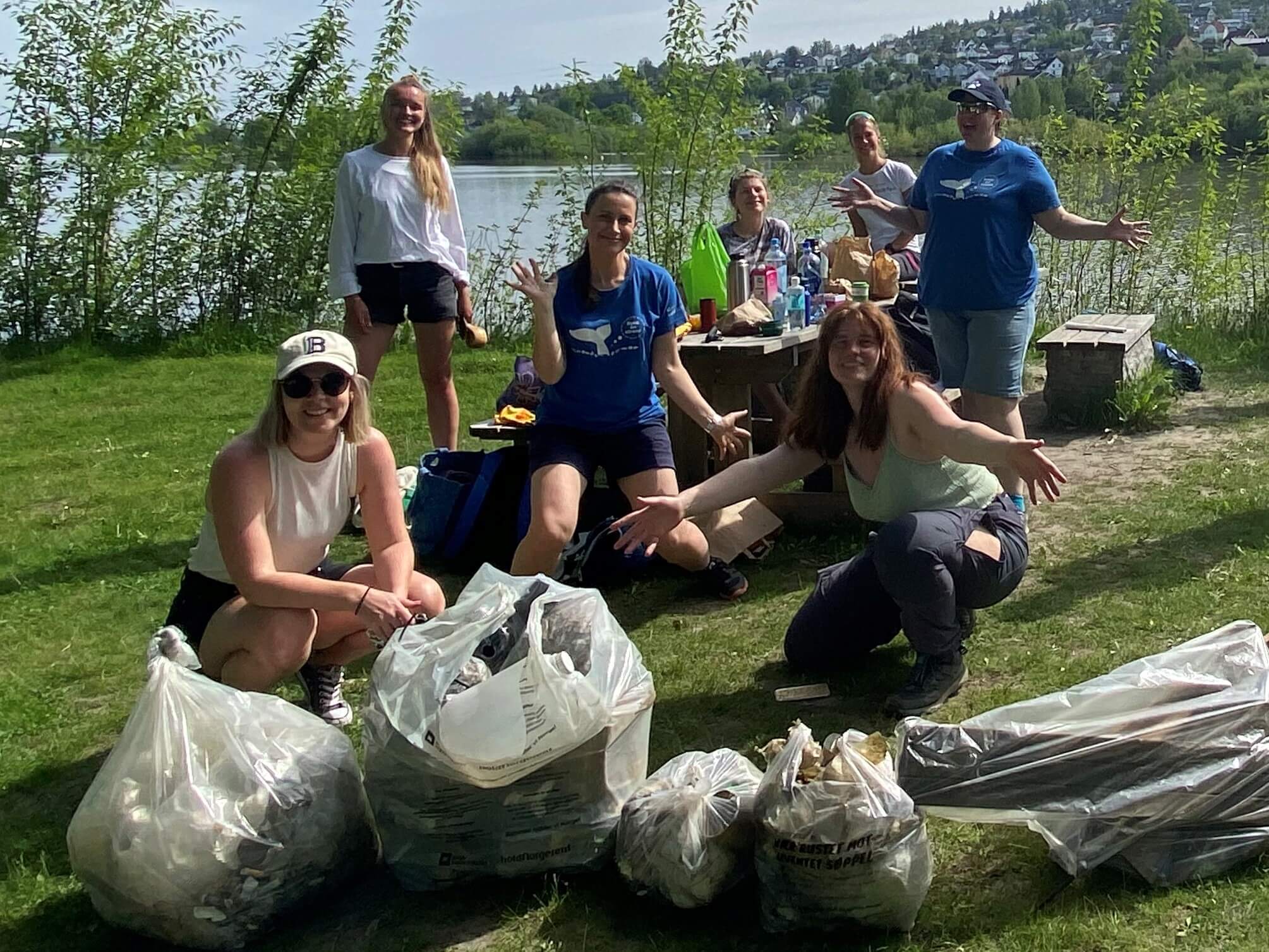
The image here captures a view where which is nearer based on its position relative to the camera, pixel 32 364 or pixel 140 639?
pixel 140 639

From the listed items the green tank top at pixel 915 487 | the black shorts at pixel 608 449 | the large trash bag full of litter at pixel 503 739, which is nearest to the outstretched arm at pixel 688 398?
the black shorts at pixel 608 449

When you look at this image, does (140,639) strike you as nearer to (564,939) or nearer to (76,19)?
(564,939)

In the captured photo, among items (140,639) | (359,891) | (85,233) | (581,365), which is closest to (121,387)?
(85,233)

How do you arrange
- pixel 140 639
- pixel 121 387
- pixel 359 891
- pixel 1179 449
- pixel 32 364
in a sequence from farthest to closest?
pixel 32 364 → pixel 121 387 → pixel 1179 449 → pixel 140 639 → pixel 359 891

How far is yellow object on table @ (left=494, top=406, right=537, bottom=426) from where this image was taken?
529 centimetres

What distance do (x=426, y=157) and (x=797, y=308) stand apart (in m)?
1.81

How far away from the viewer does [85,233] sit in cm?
1034

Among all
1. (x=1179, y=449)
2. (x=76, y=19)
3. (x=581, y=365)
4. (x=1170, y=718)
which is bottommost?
(x=1179, y=449)

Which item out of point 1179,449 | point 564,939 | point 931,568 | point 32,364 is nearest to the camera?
point 564,939

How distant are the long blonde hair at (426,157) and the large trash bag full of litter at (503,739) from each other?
3318mm

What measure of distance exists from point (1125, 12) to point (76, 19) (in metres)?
8.17

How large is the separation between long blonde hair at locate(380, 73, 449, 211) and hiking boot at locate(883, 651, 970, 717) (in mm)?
3282

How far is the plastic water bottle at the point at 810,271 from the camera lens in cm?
598

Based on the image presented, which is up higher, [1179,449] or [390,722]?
[390,722]
